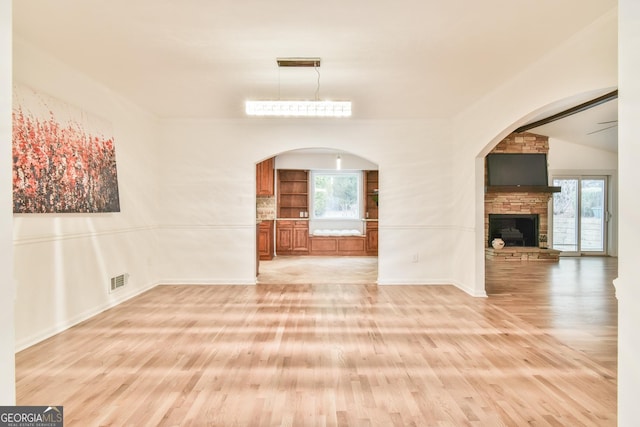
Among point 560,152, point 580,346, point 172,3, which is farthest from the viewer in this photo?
point 560,152

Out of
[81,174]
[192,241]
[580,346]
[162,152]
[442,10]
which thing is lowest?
[580,346]

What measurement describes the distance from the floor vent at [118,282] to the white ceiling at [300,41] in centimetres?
238

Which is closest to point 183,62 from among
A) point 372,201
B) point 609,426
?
point 609,426

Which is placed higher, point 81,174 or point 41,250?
point 81,174

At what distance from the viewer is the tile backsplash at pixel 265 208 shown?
9.66 metres

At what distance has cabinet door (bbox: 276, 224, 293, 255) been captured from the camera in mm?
Answer: 9875

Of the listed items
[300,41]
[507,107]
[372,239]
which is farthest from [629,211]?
[372,239]

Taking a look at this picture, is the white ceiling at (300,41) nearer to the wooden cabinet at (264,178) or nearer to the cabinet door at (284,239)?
the wooden cabinet at (264,178)

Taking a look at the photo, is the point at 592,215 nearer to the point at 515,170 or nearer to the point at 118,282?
the point at 515,170

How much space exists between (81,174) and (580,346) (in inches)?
206

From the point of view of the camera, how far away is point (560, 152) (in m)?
9.50

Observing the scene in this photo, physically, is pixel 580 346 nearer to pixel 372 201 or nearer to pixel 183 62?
pixel 183 62

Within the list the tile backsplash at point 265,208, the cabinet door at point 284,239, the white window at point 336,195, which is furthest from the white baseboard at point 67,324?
the white window at point 336,195

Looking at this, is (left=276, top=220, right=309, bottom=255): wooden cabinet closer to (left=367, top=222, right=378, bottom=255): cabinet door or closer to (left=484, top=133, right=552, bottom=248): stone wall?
(left=367, top=222, right=378, bottom=255): cabinet door
